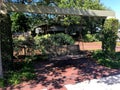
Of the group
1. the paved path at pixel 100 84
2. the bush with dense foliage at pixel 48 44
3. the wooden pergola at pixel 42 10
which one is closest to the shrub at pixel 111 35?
the wooden pergola at pixel 42 10

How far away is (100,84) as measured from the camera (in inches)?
240

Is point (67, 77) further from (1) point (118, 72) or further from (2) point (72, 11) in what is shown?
(2) point (72, 11)

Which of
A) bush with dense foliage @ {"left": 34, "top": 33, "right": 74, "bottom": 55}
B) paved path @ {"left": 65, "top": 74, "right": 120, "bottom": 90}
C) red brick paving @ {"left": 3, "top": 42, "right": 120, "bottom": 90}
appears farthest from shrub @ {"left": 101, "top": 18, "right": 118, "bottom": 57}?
paved path @ {"left": 65, "top": 74, "right": 120, "bottom": 90}

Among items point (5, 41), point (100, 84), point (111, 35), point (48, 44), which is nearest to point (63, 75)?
point (100, 84)

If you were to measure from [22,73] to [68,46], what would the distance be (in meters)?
5.06

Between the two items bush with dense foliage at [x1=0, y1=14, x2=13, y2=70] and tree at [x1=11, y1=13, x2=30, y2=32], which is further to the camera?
tree at [x1=11, y1=13, x2=30, y2=32]

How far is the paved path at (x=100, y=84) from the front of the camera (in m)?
5.79

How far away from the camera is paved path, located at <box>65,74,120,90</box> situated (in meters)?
5.79

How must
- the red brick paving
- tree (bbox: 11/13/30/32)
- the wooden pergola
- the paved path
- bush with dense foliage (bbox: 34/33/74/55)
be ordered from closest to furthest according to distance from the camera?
the paved path
the red brick paving
the wooden pergola
bush with dense foliage (bbox: 34/33/74/55)
tree (bbox: 11/13/30/32)

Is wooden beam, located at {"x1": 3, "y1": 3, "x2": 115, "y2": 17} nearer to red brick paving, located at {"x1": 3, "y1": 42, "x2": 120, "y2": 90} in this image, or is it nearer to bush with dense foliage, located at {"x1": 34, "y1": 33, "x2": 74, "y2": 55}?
bush with dense foliage, located at {"x1": 34, "y1": 33, "x2": 74, "y2": 55}

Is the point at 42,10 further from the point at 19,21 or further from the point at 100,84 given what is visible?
the point at 19,21

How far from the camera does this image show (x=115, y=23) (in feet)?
34.3

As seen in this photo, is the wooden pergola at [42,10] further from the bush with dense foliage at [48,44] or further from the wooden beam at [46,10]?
the bush with dense foliage at [48,44]

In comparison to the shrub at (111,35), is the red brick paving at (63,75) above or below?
below
